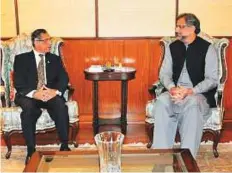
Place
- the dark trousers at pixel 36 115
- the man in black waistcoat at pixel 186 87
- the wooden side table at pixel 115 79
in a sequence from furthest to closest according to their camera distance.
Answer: the wooden side table at pixel 115 79
the dark trousers at pixel 36 115
the man in black waistcoat at pixel 186 87

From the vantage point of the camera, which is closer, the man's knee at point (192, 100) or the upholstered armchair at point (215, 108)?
the man's knee at point (192, 100)

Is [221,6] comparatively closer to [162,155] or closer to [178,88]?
[178,88]

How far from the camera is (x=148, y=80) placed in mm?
4504

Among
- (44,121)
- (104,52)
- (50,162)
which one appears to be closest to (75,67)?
(104,52)

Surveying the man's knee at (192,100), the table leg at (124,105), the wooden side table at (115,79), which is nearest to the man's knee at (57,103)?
the wooden side table at (115,79)

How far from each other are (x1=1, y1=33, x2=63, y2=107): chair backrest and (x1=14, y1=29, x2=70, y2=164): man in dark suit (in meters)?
0.12

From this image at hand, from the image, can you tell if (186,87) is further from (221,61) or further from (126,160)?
(126,160)

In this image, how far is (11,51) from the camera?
12.9 ft

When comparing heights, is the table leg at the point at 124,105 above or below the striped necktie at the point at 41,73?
below

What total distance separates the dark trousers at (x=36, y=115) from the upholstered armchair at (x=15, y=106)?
0.06 meters

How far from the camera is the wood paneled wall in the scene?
14.5 ft

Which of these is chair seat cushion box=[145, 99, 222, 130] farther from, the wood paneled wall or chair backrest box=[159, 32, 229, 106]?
the wood paneled wall

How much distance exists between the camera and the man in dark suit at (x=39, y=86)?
344 cm

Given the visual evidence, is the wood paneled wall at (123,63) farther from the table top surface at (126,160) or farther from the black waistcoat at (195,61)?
the table top surface at (126,160)
